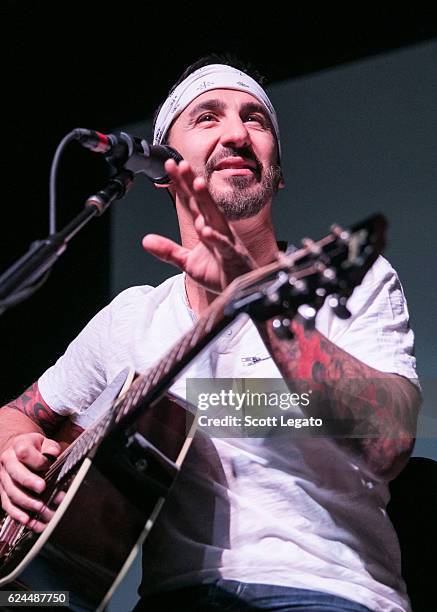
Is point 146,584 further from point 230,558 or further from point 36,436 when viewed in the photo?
point 36,436

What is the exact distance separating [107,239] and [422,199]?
3.09ft

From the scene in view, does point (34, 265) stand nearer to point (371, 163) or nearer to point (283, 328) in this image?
point (283, 328)

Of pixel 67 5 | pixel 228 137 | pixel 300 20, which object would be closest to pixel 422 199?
pixel 228 137

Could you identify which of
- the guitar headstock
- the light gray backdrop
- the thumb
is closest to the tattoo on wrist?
the thumb

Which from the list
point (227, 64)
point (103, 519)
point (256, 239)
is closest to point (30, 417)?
point (103, 519)

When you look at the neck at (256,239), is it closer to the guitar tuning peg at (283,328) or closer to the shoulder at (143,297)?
the shoulder at (143,297)

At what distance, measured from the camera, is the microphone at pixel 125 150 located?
1.18 meters

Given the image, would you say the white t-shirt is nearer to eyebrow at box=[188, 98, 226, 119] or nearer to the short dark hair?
eyebrow at box=[188, 98, 226, 119]

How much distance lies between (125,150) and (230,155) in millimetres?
550

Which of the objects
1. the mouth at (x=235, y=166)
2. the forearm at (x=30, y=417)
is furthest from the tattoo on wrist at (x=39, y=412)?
the mouth at (x=235, y=166)

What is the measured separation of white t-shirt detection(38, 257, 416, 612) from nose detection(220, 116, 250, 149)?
1.49 feet

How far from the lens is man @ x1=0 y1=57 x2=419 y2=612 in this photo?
3.74ft

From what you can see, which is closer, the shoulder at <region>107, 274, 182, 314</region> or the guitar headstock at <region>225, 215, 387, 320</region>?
the guitar headstock at <region>225, 215, 387, 320</region>

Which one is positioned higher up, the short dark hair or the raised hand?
the short dark hair
